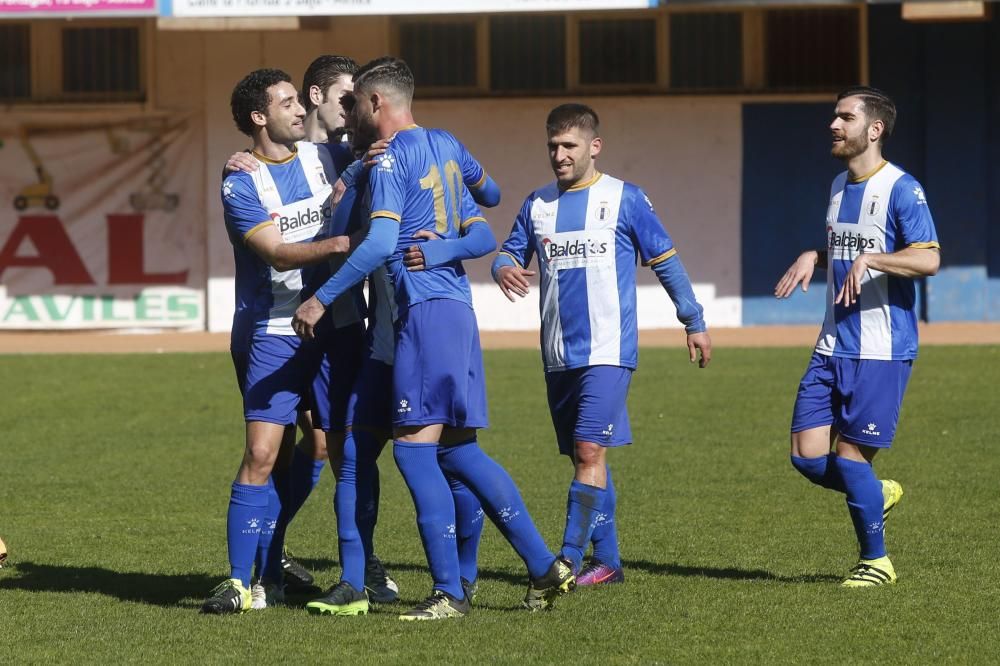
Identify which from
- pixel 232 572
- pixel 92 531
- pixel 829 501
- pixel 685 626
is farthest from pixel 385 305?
pixel 829 501

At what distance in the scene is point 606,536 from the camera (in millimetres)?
6824

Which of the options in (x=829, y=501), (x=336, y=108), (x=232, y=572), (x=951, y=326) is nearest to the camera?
(x=232, y=572)

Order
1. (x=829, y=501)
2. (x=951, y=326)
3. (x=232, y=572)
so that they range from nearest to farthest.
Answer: (x=232, y=572)
(x=829, y=501)
(x=951, y=326)

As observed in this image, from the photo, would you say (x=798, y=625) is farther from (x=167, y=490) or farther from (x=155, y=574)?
(x=167, y=490)

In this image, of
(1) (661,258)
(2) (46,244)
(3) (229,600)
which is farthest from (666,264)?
(2) (46,244)

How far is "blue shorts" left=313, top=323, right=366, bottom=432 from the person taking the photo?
6418mm

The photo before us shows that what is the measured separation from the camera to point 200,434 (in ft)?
38.5

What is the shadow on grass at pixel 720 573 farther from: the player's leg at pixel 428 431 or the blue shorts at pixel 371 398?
the blue shorts at pixel 371 398

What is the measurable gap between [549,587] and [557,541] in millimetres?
1589

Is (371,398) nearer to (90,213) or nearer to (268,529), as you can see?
(268,529)

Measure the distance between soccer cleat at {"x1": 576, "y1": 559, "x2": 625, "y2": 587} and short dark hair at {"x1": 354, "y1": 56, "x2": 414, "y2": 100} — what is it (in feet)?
6.91

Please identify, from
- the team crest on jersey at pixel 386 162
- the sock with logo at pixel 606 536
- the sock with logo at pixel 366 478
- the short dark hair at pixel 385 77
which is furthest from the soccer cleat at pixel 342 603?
the short dark hair at pixel 385 77

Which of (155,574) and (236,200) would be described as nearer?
(236,200)

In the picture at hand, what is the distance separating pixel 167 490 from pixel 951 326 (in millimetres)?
12326
